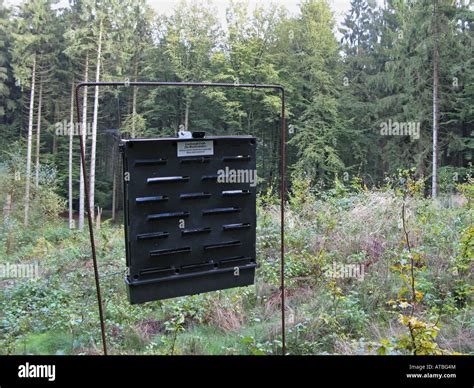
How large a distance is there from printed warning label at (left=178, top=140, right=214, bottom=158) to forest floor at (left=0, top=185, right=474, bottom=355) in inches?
40.5

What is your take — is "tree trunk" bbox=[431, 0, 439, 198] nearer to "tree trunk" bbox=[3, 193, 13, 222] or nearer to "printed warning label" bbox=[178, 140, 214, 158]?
"tree trunk" bbox=[3, 193, 13, 222]

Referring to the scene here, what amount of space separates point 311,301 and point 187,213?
2.20 meters

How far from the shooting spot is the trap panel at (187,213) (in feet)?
4.93

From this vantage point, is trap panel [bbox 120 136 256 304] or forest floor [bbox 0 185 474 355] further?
forest floor [bbox 0 185 474 355]

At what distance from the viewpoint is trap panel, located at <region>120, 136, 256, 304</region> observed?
150 cm

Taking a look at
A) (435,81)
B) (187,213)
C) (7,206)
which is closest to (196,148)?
(187,213)

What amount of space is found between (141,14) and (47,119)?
5976 millimetres

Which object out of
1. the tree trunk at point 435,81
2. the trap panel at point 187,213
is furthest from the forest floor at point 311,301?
the tree trunk at point 435,81

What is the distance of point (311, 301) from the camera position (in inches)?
136

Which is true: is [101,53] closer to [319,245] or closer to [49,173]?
[49,173]

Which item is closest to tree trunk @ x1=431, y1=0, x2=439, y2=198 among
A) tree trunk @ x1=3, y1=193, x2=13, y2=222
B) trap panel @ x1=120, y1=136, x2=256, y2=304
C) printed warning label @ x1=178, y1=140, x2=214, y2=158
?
tree trunk @ x1=3, y1=193, x2=13, y2=222

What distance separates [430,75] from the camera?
14.5m

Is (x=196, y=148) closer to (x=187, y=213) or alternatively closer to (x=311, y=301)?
(x=187, y=213)
